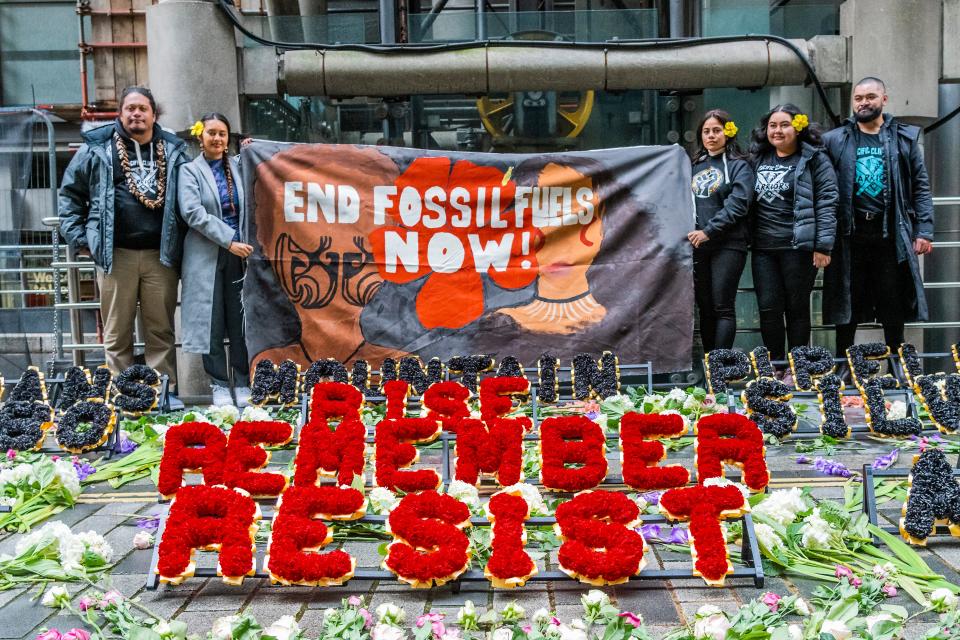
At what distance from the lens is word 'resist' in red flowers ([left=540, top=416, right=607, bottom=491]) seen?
3461 mm

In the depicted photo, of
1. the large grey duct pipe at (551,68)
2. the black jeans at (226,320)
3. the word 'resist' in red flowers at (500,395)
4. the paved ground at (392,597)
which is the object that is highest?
the large grey duct pipe at (551,68)

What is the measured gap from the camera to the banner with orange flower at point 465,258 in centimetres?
654

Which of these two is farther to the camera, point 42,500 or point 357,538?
point 42,500

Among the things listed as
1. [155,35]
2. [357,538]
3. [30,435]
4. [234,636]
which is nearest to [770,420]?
[357,538]

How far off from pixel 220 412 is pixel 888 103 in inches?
231

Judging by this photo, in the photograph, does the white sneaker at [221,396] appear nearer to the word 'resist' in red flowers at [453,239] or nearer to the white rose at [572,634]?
the word 'resist' in red flowers at [453,239]

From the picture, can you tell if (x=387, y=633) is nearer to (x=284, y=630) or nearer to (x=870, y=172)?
(x=284, y=630)

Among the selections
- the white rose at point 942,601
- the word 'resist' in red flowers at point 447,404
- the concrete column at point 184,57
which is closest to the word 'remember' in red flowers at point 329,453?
the word 'resist' in red flowers at point 447,404

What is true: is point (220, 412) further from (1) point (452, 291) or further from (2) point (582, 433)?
(2) point (582, 433)

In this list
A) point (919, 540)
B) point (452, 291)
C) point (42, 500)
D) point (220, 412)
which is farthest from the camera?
point (452, 291)

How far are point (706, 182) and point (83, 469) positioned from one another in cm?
457

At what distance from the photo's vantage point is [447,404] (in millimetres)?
4234

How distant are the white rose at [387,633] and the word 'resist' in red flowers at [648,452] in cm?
124

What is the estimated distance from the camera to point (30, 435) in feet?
16.3
